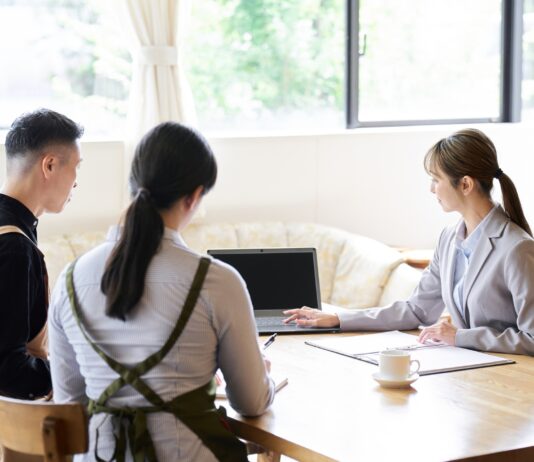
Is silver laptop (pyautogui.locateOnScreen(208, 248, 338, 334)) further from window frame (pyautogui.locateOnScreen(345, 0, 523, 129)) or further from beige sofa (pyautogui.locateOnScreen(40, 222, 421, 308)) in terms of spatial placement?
window frame (pyautogui.locateOnScreen(345, 0, 523, 129))

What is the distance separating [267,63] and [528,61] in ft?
5.19

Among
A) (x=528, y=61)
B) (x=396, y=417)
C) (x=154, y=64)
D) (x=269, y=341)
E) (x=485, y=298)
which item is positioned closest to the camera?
(x=396, y=417)

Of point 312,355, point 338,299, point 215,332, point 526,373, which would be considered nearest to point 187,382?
point 215,332

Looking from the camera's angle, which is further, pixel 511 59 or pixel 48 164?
pixel 511 59

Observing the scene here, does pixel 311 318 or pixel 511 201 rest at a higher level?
pixel 511 201

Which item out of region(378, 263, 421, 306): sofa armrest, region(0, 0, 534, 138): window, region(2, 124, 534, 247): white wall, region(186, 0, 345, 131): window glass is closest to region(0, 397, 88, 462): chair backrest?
region(378, 263, 421, 306): sofa armrest

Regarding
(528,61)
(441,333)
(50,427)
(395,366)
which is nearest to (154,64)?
(528,61)

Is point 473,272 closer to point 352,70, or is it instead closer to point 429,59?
point 352,70

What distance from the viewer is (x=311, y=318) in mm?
2924

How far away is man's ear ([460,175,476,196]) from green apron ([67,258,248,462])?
3.67 feet

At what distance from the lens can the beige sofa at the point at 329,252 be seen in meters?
4.49

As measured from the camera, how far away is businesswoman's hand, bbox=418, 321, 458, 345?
8.70 feet

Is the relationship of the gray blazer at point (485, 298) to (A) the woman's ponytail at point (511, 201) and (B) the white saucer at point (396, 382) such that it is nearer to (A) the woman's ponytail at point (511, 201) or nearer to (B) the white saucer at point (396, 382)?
(A) the woman's ponytail at point (511, 201)

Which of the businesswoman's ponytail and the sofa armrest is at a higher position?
the businesswoman's ponytail
